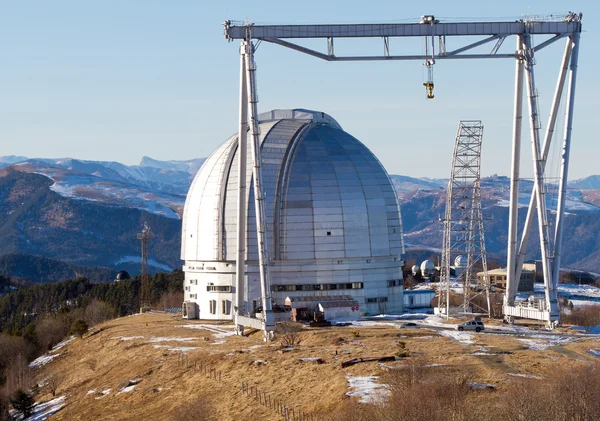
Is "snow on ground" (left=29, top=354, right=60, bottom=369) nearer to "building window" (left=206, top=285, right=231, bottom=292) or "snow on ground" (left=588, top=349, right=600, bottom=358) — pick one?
"building window" (left=206, top=285, right=231, bottom=292)

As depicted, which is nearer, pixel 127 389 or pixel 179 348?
pixel 127 389

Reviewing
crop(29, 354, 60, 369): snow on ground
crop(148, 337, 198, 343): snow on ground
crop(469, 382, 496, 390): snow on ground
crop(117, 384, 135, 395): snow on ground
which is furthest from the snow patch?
crop(469, 382, 496, 390): snow on ground

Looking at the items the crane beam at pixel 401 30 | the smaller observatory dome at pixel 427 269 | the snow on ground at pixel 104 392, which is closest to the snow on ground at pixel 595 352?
the crane beam at pixel 401 30

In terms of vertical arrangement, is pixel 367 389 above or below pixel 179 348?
below

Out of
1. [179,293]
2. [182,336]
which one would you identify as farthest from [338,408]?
[179,293]

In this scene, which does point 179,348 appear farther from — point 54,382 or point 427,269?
point 427,269

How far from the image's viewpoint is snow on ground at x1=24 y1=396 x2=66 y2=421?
7750cm

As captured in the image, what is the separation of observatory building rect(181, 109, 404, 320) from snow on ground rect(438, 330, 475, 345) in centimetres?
2224

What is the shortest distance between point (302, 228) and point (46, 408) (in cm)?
3649

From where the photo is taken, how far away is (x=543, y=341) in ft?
259

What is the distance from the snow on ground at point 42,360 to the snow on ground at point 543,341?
47.2m

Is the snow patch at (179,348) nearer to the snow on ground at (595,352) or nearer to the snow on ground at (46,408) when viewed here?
the snow on ground at (46,408)

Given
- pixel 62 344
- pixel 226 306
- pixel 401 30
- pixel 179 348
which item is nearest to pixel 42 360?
pixel 62 344

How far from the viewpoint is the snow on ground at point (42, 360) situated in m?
104
